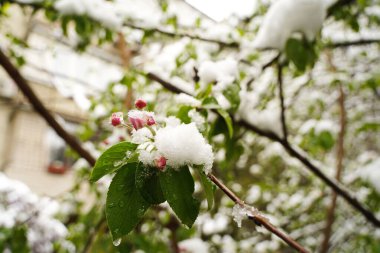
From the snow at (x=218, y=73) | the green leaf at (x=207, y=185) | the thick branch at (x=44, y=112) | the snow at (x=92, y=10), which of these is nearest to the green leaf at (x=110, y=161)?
the green leaf at (x=207, y=185)

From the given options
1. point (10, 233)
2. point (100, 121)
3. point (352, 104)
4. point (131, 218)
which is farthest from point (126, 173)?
point (352, 104)

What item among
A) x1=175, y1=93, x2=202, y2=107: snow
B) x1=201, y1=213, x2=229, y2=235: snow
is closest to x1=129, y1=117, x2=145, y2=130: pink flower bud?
x1=175, y1=93, x2=202, y2=107: snow

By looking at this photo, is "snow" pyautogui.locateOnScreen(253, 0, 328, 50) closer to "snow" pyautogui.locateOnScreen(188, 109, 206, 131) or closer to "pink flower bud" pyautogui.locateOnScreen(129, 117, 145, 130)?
"snow" pyautogui.locateOnScreen(188, 109, 206, 131)

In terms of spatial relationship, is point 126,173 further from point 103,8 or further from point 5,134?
point 5,134

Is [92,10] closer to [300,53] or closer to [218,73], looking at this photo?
[218,73]

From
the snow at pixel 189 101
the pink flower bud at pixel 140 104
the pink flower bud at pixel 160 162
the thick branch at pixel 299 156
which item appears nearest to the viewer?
the pink flower bud at pixel 160 162

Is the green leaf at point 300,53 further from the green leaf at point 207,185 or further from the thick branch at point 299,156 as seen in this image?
the green leaf at point 207,185

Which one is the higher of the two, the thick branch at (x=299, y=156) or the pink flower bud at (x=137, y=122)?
the pink flower bud at (x=137, y=122)

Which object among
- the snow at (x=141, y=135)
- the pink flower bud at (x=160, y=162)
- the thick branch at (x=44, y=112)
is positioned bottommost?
the thick branch at (x=44, y=112)
